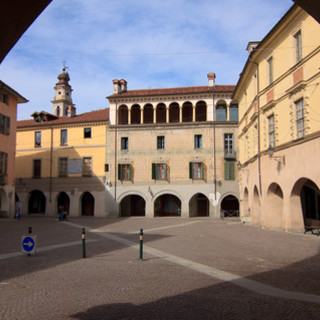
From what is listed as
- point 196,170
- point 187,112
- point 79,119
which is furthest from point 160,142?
point 79,119

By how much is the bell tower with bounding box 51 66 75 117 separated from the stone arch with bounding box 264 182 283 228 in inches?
1995

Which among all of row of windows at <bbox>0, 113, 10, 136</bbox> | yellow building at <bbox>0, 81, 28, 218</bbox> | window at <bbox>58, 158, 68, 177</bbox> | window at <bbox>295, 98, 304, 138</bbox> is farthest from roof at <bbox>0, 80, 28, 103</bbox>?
window at <bbox>295, 98, 304, 138</bbox>

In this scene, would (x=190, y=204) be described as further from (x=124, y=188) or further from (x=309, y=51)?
(x=309, y=51)

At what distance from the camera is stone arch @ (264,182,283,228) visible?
22.2 m

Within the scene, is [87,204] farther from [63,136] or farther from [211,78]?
[211,78]

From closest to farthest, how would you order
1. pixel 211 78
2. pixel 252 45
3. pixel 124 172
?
pixel 252 45 → pixel 124 172 → pixel 211 78

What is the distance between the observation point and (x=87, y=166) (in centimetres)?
4256

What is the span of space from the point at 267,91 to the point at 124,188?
22179 millimetres

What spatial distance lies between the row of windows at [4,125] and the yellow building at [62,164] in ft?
32.9

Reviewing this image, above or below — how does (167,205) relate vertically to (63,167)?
below

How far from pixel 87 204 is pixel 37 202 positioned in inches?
274

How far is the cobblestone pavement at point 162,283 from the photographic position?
643cm

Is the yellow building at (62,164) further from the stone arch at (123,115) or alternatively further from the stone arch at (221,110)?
the stone arch at (221,110)

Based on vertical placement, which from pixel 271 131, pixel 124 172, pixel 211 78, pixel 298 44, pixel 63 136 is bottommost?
pixel 124 172
